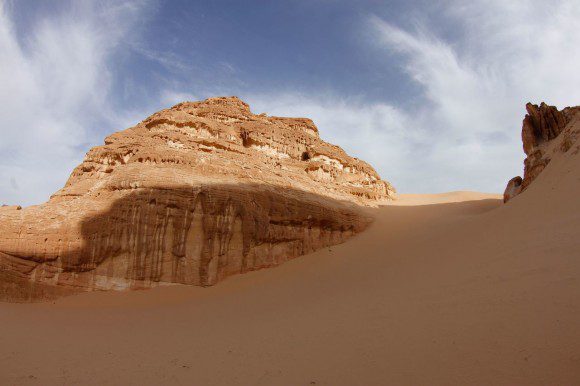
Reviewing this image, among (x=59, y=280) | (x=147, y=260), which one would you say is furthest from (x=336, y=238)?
(x=59, y=280)

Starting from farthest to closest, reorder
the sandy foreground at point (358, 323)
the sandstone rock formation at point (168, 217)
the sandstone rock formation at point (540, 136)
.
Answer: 1. the sandstone rock formation at point (540, 136)
2. the sandstone rock formation at point (168, 217)
3. the sandy foreground at point (358, 323)

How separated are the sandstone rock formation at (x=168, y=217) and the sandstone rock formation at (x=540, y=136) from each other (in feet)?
25.0

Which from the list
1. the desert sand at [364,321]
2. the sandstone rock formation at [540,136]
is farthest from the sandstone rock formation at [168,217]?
the sandstone rock formation at [540,136]

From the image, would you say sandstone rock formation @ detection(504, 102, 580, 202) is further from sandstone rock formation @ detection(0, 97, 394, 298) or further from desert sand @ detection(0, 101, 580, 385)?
sandstone rock formation @ detection(0, 97, 394, 298)

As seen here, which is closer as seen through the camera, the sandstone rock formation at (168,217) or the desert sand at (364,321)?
the desert sand at (364,321)

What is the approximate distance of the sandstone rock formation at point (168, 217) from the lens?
12359 millimetres

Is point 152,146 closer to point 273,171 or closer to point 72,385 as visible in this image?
point 273,171

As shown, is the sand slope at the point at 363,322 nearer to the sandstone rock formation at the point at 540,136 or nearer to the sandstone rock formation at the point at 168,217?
the sandstone rock formation at the point at 168,217

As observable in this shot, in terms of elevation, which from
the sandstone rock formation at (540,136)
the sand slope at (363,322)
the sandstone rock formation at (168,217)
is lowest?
the sand slope at (363,322)

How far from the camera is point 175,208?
553 inches

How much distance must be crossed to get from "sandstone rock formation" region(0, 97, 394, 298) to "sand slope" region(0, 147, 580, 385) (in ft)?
2.69

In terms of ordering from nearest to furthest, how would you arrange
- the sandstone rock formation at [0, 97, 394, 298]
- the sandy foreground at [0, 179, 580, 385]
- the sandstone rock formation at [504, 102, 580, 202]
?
the sandy foreground at [0, 179, 580, 385], the sandstone rock formation at [0, 97, 394, 298], the sandstone rock formation at [504, 102, 580, 202]

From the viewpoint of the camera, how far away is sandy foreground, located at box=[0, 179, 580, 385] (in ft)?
21.6

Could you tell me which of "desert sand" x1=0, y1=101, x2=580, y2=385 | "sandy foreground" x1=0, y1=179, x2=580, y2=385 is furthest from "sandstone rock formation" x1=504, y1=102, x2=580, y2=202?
"sandy foreground" x1=0, y1=179, x2=580, y2=385
